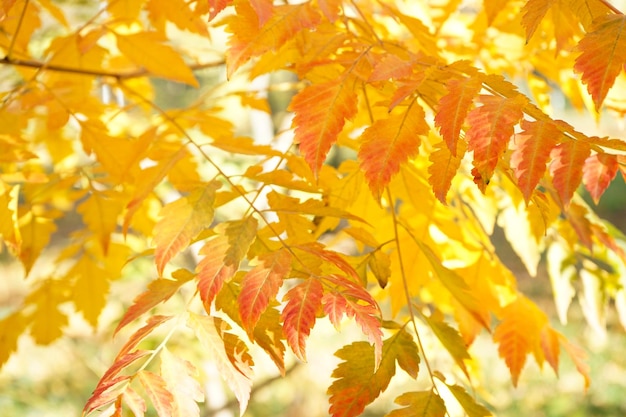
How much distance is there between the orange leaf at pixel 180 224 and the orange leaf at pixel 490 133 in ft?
0.86

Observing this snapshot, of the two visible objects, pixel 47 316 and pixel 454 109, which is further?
pixel 47 316

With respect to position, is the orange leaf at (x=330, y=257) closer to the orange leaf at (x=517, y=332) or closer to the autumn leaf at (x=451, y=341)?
the autumn leaf at (x=451, y=341)

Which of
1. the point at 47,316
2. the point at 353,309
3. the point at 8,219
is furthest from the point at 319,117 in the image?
the point at 47,316

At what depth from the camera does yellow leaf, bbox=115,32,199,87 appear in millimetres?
1001

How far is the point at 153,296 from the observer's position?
2.12 feet

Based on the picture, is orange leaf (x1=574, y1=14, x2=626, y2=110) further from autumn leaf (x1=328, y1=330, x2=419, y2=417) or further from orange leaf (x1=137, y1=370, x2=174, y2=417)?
orange leaf (x1=137, y1=370, x2=174, y2=417)

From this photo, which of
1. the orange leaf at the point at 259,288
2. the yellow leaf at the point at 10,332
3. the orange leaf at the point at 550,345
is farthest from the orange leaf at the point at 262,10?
the yellow leaf at the point at 10,332

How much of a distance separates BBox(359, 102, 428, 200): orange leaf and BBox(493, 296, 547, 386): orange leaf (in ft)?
1.53

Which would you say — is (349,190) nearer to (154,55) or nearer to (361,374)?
(361,374)

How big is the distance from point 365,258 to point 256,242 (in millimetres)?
119

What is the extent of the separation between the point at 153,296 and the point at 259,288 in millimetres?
140

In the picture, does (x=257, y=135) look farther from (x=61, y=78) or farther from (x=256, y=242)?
(x=256, y=242)

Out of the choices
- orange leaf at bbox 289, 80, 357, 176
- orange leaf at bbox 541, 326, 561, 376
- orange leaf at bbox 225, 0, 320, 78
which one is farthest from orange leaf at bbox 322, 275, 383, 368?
orange leaf at bbox 541, 326, 561, 376

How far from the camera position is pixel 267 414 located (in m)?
3.71
